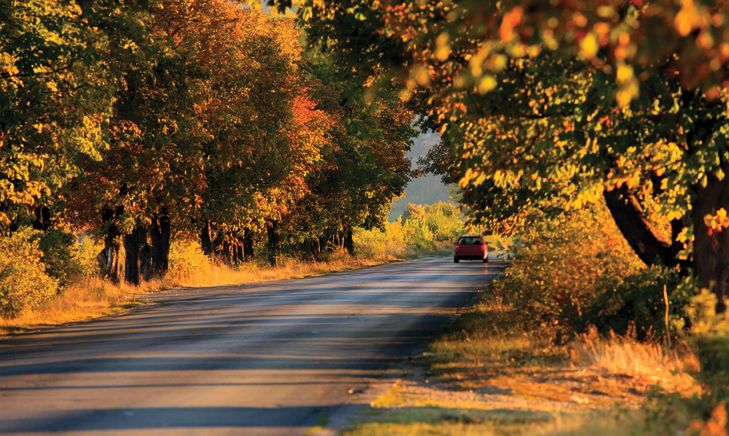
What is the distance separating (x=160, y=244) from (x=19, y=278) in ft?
64.6

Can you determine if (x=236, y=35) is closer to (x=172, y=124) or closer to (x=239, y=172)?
(x=239, y=172)

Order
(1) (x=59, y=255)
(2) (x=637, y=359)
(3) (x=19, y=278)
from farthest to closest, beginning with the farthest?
(1) (x=59, y=255)
(3) (x=19, y=278)
(2) (x=637, y=359)

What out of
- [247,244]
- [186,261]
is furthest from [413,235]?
[186,261]

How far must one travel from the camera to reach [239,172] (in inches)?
1820

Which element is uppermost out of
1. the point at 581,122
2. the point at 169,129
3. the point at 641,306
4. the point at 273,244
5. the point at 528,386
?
the point at 169,129

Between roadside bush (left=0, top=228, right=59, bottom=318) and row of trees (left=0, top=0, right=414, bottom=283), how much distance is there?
1.00 meters

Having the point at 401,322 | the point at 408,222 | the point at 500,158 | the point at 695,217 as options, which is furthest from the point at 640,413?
the point at 408,222

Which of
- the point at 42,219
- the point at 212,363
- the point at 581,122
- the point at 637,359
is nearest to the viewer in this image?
the point at 581,122

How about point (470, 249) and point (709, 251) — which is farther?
point (470, 249)

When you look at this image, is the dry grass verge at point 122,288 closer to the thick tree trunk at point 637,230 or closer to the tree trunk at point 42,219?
the tree trunk at point 42,219

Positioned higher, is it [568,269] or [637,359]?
[568,269]

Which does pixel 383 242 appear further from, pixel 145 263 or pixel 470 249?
pixel 145 263

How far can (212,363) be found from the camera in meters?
18.0

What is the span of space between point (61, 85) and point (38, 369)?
8.11 metres
